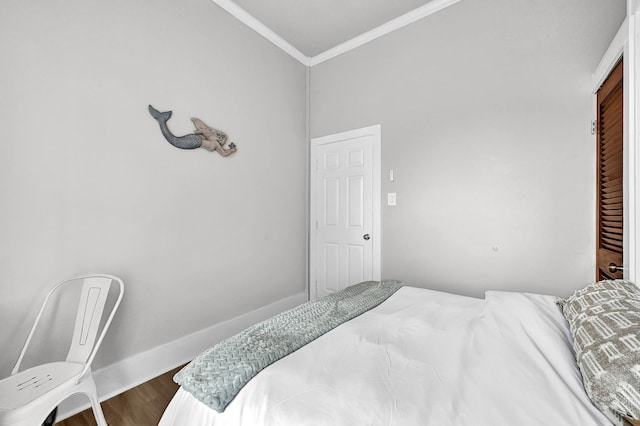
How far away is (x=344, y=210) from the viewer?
3.04 metres

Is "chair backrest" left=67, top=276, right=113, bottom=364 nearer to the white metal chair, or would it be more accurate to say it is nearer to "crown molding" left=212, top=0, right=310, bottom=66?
the white metal chair

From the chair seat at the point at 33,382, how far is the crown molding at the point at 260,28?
113 inches

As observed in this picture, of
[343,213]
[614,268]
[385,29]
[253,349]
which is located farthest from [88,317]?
[385,29]

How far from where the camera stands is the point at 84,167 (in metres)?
1.69

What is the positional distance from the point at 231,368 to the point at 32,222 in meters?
1.49

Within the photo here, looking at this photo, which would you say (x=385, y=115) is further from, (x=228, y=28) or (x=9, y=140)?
(x=9, y=140)

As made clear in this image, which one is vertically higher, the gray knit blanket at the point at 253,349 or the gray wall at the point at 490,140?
the gray wall at the point at 490,140

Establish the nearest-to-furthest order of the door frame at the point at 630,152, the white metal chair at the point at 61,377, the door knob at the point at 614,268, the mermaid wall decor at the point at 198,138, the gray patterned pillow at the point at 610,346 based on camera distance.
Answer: the gray patterned pillow at the point at 610,346, the white metal chair at the point at 61,377, the door frame at the point at 630,152, the door knob at the point at 614,268, the mermaid wall decor at the point at 198,138

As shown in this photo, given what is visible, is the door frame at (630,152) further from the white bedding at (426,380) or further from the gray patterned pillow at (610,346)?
the white bedding at (426,380)

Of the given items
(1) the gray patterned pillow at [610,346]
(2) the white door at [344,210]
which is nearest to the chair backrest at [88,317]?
(2) the white door at [344,210]

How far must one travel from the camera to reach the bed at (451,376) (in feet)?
2.43

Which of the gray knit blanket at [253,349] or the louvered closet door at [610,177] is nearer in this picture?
the gray knit blanket at [253,349]

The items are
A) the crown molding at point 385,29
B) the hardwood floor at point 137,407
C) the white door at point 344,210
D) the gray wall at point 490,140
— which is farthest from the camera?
the white door at point 344,210

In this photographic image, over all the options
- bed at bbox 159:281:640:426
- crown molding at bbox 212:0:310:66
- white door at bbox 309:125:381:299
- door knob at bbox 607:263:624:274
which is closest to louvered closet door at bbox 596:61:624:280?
door knob at bbox 607:263:624:274
